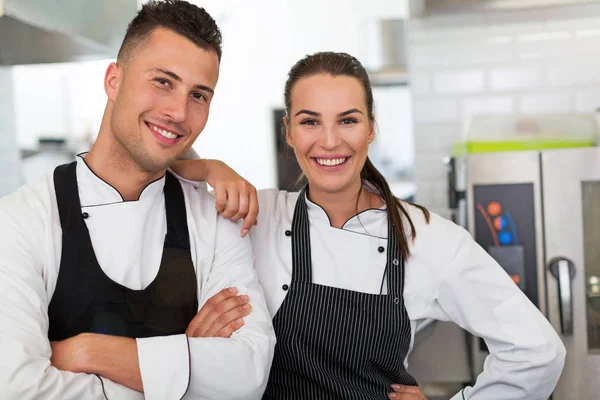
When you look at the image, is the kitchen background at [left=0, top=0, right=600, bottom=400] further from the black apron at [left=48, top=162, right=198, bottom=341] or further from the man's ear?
the black apron at [left=48, top=162, right=198, bottom=341]

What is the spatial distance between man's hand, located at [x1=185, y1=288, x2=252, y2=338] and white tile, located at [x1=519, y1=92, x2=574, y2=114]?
2088 millimetres

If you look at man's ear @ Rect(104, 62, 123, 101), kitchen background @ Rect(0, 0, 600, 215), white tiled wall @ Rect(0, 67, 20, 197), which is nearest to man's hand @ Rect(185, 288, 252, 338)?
man's ear @ Rect(104, 62, 123, 101)

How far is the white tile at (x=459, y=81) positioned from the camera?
311 centimetres

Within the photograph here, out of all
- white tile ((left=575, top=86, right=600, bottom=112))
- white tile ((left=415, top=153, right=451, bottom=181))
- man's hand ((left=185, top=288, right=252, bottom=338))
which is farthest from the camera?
white tile ((left=415, top=153, right=451, bottom=181))

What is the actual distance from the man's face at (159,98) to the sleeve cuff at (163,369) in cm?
44

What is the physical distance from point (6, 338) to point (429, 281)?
1026 millimetres

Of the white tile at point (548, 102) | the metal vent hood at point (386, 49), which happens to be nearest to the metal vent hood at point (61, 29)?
the metal vent hood at point (386, 49)

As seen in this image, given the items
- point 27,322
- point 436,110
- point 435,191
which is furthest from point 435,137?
point 27,322

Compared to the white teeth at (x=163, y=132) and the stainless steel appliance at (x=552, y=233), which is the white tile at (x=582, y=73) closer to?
the stainless steel appliance at (x=552, y=233)

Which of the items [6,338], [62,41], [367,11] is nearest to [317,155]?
[6,338]

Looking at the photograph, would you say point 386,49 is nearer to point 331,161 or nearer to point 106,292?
Result: point 331,161

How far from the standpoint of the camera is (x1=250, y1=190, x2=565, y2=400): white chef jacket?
1.69 meters

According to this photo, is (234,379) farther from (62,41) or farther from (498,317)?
(62,41)

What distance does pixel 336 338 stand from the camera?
66.6 inches
